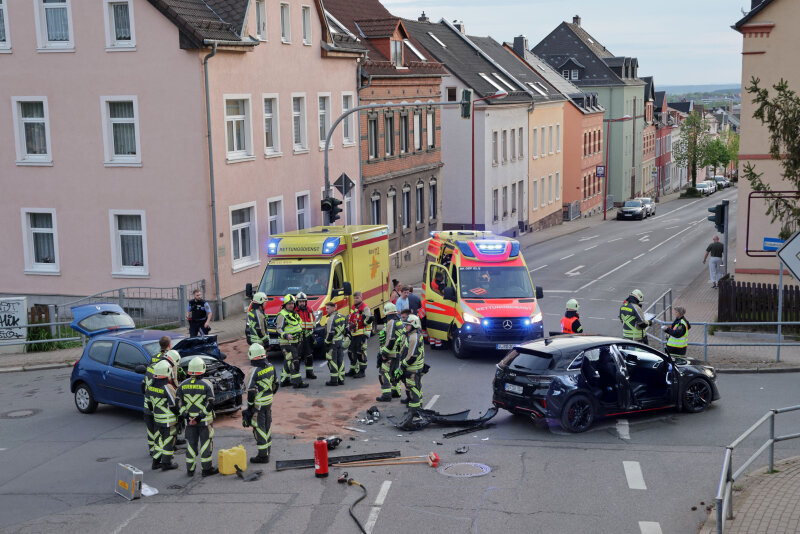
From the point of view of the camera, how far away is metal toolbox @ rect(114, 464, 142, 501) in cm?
1168

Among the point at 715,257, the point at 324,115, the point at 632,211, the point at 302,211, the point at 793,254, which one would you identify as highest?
the point at 324,115

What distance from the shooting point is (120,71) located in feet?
85.5

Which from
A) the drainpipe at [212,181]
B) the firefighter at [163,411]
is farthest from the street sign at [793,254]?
the drainpipe at [212,181]

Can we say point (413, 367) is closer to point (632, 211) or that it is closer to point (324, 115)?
point (324, 115)

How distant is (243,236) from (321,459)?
17.2 m

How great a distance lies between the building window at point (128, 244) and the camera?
88.5ft

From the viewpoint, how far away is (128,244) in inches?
1073

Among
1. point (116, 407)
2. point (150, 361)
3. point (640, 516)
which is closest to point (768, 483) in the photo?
point (640, 516)

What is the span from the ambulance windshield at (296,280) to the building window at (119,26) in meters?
8.74

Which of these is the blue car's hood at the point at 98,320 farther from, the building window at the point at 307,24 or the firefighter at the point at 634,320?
the building window at the point at 307,24

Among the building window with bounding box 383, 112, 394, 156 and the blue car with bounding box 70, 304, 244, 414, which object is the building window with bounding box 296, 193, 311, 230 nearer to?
the building window with bounding box 383, 112, 394, 156

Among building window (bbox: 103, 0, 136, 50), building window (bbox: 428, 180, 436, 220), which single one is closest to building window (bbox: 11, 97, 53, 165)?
building window (bbox: 103, 0, 136, 50)

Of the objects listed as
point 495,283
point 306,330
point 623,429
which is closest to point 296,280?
point 306,330

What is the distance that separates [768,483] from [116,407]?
11012 millimetres
